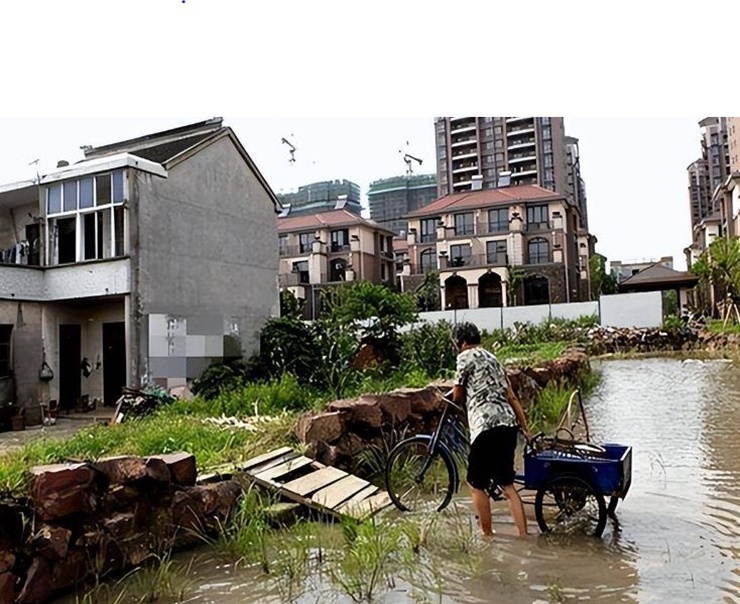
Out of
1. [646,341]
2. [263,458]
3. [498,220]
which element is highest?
[498,220]

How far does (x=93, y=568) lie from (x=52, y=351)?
11.8m

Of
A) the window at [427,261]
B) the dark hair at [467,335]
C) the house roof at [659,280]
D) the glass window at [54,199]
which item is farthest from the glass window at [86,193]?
the window at [427,261]

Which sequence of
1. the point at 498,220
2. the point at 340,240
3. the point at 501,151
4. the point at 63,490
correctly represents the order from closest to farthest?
1. the point at 63,490
2. the point at 498,220
3. the point at 340,240
4. the point at 501,151

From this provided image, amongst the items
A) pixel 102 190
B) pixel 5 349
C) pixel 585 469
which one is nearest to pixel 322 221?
pixel 102 190

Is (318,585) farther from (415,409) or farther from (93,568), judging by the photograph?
(415,409)

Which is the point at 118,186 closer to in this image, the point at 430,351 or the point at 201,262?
the point at 201,262

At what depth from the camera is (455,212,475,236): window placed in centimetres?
4569

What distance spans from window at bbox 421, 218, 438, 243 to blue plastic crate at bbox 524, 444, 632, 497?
42712 mm

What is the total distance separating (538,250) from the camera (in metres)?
44.5

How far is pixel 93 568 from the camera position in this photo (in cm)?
456

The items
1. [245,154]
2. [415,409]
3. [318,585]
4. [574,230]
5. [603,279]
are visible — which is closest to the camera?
[318,585]

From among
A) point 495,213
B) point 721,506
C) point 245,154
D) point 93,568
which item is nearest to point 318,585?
point 93,568

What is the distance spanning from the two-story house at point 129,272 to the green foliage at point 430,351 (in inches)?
197

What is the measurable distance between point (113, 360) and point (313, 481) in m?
11.5
